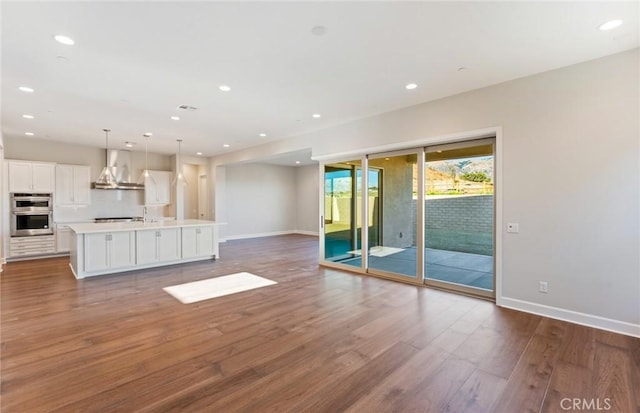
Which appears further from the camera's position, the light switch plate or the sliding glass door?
the sliding glass door

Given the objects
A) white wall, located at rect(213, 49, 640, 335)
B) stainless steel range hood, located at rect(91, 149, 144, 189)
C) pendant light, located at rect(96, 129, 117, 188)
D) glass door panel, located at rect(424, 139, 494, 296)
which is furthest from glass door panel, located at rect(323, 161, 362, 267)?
stainless steel range hood, located at rect(91, 149, 144, 189)

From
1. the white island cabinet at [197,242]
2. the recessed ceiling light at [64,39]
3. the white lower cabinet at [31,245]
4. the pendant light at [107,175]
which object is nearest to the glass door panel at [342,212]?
the white island cabinet at [197,242]

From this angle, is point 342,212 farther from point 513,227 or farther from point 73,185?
point 73,185

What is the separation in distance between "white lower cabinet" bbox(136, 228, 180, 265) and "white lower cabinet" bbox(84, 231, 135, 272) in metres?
0.14

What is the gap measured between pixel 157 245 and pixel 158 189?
381 cm

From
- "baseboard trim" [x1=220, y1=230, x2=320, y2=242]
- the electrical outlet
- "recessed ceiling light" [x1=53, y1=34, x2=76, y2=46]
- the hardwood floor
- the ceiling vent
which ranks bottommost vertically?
the hardwood floor

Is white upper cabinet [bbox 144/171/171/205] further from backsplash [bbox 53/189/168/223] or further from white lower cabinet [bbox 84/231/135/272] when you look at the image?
white lower cabinet [bbox 84/231/135/272]

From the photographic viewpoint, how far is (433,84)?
3996mm

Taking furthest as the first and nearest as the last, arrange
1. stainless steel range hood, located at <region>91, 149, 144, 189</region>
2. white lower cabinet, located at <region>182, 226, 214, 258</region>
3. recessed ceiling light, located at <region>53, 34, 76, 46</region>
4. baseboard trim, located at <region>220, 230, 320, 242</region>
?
1. baseboard trim, located at <region>220, 230, 320, 242</region>
2. stainless steel range hood, located at <region>91, 149, 144, 189</region>
3. white lower cabinet, located at <region>182, 226, 214, 258</region>
4. recessed ceiling light, located at <region>53, 34, 76, 46</region>

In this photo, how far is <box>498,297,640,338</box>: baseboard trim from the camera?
3.13 m

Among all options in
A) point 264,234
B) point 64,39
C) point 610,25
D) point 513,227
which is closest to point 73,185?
point 264,234

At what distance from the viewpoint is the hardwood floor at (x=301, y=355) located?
2.12m

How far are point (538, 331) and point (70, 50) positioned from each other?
18.9ft

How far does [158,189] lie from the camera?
9.38m
